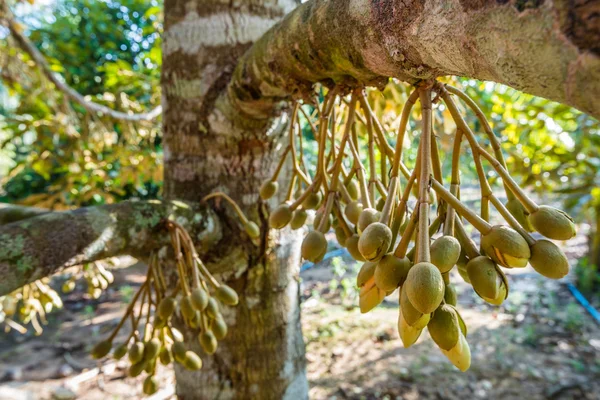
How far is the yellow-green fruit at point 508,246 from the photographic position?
51 cm

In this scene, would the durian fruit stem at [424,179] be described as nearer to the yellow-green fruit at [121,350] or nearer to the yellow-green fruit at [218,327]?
the yellow-green fruit at [218,327]

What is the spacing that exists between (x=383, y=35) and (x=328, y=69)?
0.23m

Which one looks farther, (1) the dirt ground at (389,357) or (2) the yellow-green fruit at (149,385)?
(1) the dirt ground at (389,357)

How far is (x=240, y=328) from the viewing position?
1404 mm

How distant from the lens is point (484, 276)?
0.53m

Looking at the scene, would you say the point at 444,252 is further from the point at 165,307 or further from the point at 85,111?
the point at 85,111

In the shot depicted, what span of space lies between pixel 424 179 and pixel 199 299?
0.64 metres

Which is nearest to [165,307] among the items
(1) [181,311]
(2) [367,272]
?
(1) [181,311]

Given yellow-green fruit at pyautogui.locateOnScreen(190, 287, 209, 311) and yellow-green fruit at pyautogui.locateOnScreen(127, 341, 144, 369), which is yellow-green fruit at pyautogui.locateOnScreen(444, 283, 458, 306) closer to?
yellow-green fruit at pyautogui.locateOnScreen(190, 287, 209, 311)

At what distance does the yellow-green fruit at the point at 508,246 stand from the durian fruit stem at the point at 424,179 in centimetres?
9

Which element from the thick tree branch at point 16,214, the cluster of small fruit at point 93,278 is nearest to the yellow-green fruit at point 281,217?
the thick tree branch at point 16,214

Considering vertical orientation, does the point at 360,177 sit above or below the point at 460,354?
above

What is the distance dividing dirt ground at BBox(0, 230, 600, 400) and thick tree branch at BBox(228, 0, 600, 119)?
304 cm

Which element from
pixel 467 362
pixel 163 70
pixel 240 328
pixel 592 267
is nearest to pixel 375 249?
pixel 467 362
